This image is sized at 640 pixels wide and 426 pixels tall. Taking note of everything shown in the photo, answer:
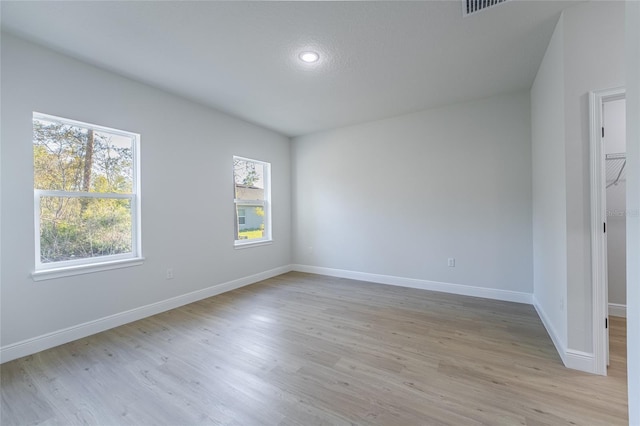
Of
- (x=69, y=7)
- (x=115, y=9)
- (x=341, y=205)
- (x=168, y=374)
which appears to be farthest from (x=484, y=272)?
(x=69, y=7)

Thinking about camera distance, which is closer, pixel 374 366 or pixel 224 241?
pixel 374 366

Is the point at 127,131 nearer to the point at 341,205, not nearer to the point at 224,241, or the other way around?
the point at 224,241

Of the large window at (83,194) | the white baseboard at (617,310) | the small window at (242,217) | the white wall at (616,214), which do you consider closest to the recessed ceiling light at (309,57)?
the large window at (83,194)

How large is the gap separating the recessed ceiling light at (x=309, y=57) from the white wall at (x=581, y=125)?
6.50 ft

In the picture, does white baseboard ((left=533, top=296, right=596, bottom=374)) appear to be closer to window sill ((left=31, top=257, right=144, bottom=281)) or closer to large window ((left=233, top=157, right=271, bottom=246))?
large window ((left=233, top=157, right=271, bottom=246))

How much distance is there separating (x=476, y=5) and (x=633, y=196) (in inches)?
70.1

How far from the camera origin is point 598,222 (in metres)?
1.82

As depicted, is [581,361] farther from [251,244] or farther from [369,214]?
[251,244]

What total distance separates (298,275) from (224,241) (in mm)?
1604

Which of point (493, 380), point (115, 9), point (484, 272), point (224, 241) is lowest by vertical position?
point (493, 380)

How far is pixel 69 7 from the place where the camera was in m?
1.87

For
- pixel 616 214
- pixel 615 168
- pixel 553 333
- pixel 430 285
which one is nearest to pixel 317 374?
pixel 553 333

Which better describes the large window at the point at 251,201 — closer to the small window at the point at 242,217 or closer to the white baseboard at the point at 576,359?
the small window at the point at 242,217

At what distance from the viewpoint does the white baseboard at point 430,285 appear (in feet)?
11.0
